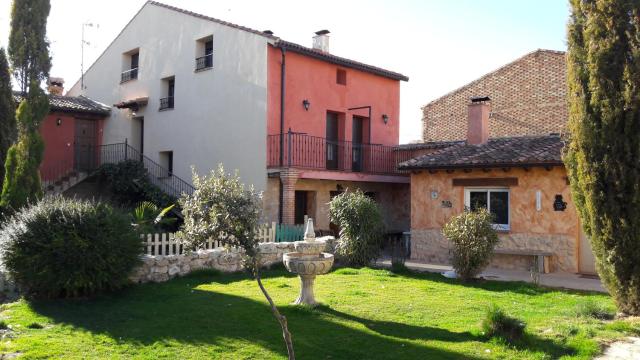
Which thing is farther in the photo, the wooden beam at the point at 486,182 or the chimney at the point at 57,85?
the chimney at the point at 57,85

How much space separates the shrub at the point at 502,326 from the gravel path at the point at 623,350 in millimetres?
904

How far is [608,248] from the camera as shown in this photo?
815 centimetres

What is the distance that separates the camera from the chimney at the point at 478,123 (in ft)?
53.2

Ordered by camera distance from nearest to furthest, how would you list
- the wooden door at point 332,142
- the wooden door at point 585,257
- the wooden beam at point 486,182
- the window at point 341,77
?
the wooden door at point 585,257, the wooden beam at point 486,182, the wooden door at point 332,142, the window at point 341,77

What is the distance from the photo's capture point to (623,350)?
6367 millimetres

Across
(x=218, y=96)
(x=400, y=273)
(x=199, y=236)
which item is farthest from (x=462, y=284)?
(x=218, y=96)

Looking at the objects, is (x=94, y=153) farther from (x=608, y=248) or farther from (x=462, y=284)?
(x=608, y=248)

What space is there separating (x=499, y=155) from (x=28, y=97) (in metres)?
12.5

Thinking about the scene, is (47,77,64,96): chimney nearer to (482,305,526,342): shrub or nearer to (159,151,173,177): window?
(159,151,173,177): window

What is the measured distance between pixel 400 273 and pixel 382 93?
10.5 meters

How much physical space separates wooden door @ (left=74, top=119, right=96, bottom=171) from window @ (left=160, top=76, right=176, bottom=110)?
3672mm

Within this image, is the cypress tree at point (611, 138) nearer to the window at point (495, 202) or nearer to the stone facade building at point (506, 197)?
the stone facade building at point (506, 197)

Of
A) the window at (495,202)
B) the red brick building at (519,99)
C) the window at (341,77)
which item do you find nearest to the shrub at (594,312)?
the window at (495,202)

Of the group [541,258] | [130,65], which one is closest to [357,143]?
[541,258]
